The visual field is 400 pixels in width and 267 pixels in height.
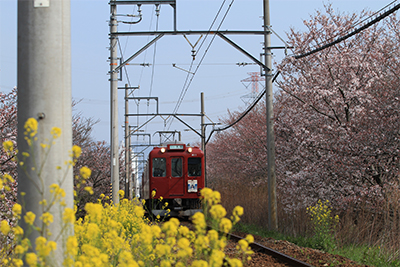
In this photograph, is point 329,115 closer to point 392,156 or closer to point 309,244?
point 392,156

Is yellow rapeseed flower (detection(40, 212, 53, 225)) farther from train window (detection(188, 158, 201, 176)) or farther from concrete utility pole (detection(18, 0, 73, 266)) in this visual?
train window (detection(188, 158, 201, 176))

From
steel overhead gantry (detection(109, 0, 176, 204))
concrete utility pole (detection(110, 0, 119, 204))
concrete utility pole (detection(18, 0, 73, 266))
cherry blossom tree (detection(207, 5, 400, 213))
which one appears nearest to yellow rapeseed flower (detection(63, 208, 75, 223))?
concrete utility pole (detection(18, 0, 73, 266))

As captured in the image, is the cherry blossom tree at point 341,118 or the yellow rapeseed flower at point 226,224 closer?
the yellow rapeseed flower at point 226,224

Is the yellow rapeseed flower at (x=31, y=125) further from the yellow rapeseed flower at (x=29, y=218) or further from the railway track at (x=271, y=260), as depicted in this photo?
the railway track at (x=271, y=260)

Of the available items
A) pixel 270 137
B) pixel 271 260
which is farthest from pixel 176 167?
pixel 271 260

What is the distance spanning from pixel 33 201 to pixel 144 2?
10.0 meters

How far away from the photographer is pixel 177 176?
1761 centimetres

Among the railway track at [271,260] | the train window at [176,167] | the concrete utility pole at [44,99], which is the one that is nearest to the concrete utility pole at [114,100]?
the train window at [176,167]

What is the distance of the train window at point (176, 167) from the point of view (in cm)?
1761

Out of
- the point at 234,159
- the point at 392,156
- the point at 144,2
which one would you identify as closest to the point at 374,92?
the point at 392,156

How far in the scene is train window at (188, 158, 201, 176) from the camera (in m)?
17.8

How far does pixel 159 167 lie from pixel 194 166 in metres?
1.37

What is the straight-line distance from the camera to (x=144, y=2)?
12.1m

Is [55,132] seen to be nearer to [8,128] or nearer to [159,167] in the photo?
[8,128]
